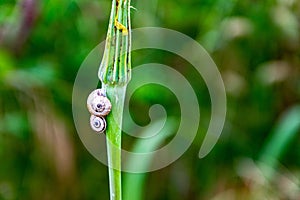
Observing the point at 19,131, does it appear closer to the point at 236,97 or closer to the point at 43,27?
the point at 43,27

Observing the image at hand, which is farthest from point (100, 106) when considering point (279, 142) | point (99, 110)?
point (279, 142)

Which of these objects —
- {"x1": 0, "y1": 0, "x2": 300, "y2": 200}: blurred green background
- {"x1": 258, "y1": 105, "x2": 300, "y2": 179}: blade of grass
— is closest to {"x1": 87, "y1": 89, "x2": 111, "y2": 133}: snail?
{"x1": 0, "y1": 0, "x2": 300, "y2": 200}: blurred green background

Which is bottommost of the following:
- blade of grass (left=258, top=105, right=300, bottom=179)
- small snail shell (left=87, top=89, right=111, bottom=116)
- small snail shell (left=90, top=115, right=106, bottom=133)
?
small snail shell (left=90, top=115, right=106, bottom=133)

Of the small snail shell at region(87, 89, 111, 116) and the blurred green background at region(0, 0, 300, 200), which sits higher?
the blurred green background at region(0, 0, 300, 200)

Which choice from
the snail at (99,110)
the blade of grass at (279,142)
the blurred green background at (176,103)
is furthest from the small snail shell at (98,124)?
the blade of grass at (279,142)

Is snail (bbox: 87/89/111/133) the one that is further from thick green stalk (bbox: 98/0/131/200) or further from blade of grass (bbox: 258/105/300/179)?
blade of grass (bbox: 258/105/300/179)

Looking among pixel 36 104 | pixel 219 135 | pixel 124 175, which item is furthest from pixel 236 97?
pixel 36 104
